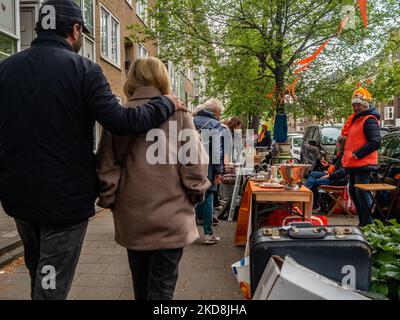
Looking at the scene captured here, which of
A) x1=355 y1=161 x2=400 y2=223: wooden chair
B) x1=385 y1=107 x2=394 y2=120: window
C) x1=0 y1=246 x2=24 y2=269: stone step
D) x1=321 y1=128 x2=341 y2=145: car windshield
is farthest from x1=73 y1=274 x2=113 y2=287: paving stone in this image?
x1=385 y1=107 x2=394 y2=120: window

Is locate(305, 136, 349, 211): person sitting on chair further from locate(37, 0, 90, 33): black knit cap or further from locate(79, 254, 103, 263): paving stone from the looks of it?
locate(37, 0, 90, 33): black knit cap

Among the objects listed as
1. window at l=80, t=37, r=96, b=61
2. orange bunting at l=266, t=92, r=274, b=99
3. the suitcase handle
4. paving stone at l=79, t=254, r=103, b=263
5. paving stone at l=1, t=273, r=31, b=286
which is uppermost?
window at l=80, t=37, r=96, b=61

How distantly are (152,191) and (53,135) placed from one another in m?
0.58

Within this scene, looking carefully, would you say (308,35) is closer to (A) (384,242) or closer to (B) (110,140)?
(A) (384,242)

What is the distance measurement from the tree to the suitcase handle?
1123 centimetres

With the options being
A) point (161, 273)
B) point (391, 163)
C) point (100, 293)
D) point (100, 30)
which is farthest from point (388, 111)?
point (161, 273)

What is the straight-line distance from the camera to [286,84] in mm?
14625

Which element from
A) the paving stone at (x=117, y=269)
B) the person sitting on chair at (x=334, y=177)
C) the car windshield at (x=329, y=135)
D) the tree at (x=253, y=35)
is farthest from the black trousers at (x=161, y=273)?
the tree at (x=253, y=35)

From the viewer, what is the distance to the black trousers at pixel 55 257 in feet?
6.68

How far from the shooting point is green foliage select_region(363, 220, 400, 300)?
103 inches

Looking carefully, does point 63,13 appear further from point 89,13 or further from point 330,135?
point 89,13

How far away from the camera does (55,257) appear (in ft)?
6.68

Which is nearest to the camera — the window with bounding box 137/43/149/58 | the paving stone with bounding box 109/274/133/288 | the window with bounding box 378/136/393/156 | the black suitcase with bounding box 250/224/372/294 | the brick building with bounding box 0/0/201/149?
the black suitcase with bounding box 250/224/372/294

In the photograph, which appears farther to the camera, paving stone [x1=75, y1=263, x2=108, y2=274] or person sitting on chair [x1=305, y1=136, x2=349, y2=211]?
person sitting on chair [x1=305, y1=136, x2=349, y2=211]
